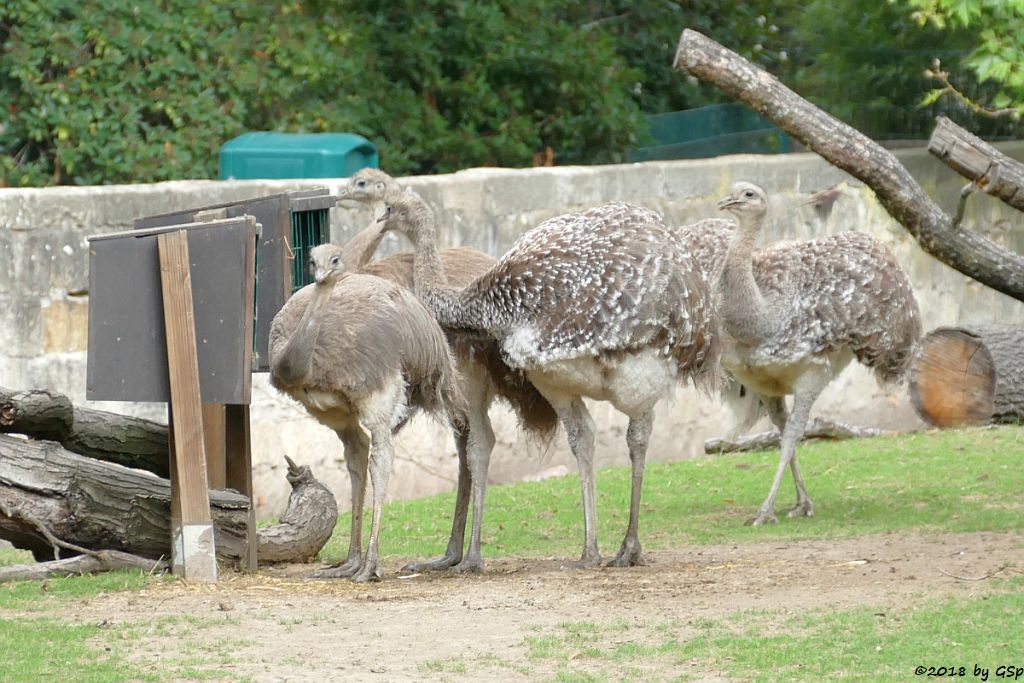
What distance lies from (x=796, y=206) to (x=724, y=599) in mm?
5940

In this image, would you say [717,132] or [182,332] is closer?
[182,332]

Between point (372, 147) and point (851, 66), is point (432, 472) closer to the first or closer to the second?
point (372, 147)

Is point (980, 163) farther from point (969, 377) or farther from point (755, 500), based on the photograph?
point (969, 377)

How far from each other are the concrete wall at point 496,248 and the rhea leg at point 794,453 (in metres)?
1.28

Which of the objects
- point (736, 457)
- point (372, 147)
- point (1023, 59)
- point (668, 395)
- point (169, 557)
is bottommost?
point (736, 457)

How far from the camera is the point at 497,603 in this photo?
694cm

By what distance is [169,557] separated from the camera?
7.58m

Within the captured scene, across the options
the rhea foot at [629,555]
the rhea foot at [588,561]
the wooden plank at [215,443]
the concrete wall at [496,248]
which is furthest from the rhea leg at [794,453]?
the wooden plank at [215,443]

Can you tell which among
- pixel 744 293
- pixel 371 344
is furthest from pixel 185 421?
pixel 744 293

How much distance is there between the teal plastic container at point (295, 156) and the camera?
36.6 feet

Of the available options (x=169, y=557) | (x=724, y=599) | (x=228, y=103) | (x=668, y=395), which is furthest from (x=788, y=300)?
(x=228, y=103)

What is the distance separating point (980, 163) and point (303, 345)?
289 cm

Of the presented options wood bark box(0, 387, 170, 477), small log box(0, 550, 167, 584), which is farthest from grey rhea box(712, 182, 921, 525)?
small log box(0, 550, 167, 584)

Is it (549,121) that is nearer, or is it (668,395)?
(668,395)
